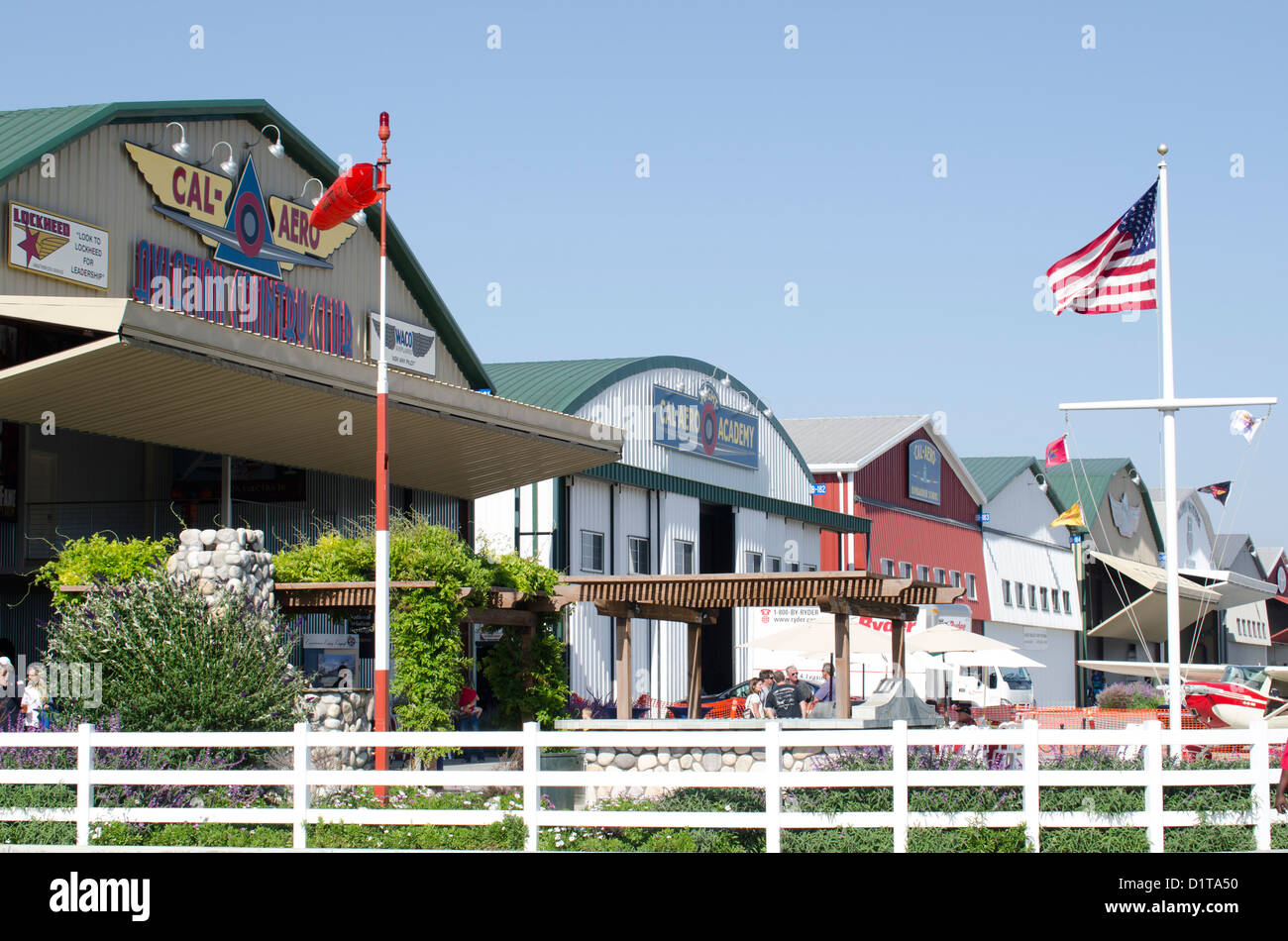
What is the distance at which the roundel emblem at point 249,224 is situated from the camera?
25531 mm

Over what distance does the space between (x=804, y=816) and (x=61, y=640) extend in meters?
9.81

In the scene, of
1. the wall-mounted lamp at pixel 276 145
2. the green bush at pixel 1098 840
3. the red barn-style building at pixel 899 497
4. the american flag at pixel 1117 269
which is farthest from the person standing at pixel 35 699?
the red barn-style building at pixel 899 497

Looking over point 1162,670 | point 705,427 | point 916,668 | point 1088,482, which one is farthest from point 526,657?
point 1088,482

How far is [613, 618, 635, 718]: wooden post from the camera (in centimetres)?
2047

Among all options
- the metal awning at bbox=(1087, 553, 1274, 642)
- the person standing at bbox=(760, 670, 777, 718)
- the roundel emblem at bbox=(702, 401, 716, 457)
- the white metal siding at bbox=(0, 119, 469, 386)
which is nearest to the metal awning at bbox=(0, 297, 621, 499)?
the white metal siding at bbox=(0, 119, 469, 386)

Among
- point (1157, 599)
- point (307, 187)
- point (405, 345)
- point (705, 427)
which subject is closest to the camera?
point (307, 187)

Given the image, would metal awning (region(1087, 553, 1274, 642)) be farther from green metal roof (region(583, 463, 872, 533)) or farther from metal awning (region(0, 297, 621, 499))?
metal awning (region(0, 297, 621, 499))

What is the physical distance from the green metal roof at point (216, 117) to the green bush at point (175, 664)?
741cm

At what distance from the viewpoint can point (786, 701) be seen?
72.8ft

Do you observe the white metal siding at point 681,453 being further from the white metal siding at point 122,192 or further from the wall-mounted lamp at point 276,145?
the wall-mounted lamp at point 276,145

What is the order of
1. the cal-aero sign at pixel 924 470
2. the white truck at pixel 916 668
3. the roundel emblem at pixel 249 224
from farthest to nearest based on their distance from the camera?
the cal-aero sign at pixel 924 470 < the white truck at pixel 916 668 < the roundel emblem at pixel 249 224

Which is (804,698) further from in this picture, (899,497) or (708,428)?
(899,497)

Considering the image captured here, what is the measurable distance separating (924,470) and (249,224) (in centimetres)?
3098

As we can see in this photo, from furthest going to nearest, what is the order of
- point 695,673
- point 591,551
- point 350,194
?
point 591,551, point 695,673, point 350,194
